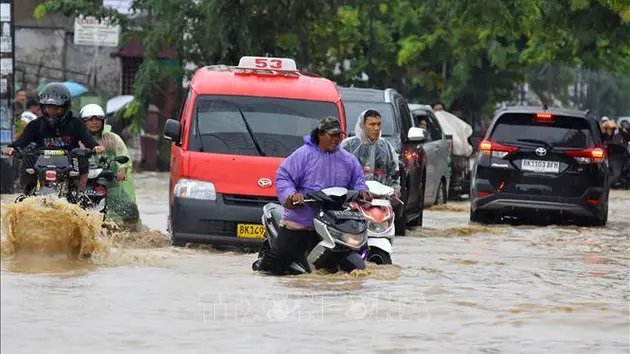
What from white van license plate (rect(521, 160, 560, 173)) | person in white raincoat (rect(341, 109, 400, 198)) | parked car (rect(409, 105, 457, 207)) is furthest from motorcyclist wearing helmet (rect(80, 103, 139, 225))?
parked car (rect(409, 105, 457, 207))

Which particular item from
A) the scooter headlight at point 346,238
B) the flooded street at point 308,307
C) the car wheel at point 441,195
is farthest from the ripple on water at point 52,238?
the car wheel at point 441,195

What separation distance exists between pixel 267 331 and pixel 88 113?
7006 mm

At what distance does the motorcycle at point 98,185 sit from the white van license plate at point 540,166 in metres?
7.57

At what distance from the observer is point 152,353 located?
982cm

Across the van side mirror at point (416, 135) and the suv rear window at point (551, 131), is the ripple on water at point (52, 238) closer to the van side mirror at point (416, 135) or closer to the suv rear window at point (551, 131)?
the van side mirror at point (416, 135)

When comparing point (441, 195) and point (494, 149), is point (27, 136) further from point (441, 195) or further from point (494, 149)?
point (441, 195)

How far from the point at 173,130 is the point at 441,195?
34.5ft

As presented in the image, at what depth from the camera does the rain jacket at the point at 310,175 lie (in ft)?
43.5

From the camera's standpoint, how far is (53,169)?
14.8 m

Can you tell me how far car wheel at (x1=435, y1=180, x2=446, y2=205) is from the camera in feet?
86.9

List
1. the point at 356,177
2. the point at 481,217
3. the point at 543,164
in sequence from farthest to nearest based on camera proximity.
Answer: the point at 481,217, the point at 543,164, the point at 356,177

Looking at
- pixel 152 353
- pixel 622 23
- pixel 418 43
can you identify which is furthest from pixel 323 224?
pixel 418 43

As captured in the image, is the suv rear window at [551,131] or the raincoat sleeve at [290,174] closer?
the raincoat sleeve at [290,174]

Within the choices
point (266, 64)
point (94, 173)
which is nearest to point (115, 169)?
point (94, 173)
